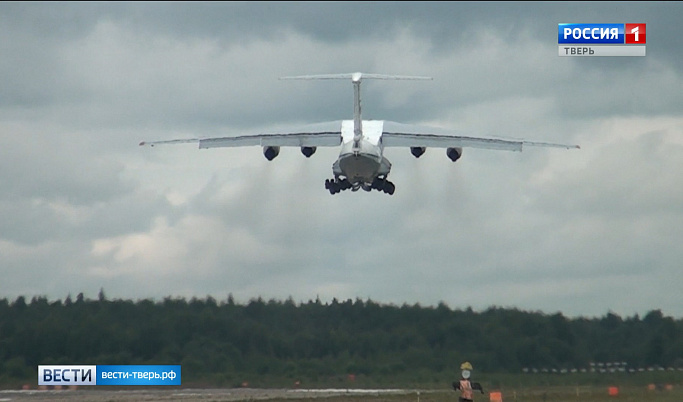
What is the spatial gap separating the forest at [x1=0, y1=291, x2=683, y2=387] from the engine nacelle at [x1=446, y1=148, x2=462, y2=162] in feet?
20.2

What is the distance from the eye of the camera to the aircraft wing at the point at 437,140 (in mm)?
54625

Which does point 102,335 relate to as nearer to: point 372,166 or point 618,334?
point 372,166

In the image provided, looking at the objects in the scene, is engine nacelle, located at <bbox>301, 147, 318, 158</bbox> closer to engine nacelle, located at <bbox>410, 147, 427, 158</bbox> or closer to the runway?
engine nacelle, located at <bbox>410, 147, 427, 158</bbox>

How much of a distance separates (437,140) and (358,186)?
3.51m

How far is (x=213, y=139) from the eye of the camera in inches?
2178

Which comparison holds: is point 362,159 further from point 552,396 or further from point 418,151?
point 552,396

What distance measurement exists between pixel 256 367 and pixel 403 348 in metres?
5.89

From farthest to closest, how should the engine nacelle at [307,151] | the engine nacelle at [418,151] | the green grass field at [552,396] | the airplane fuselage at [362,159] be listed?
the engine nacelle at [418,151], the engine nacelle at [307,151], the airplane fuselage at [362,159], the green grass field at [552,396]

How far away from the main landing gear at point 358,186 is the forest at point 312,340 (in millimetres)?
6030

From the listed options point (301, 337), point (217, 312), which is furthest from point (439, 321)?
point (217, 312)

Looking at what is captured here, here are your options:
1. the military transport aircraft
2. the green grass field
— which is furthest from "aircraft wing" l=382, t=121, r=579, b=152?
the green grass field

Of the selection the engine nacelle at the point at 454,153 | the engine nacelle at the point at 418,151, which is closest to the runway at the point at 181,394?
the engine nacelle at the point at 454,153

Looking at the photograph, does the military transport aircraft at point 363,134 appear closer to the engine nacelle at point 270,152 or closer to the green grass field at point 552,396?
the engine nacelle at point 270,152

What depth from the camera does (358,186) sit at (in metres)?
54.3
